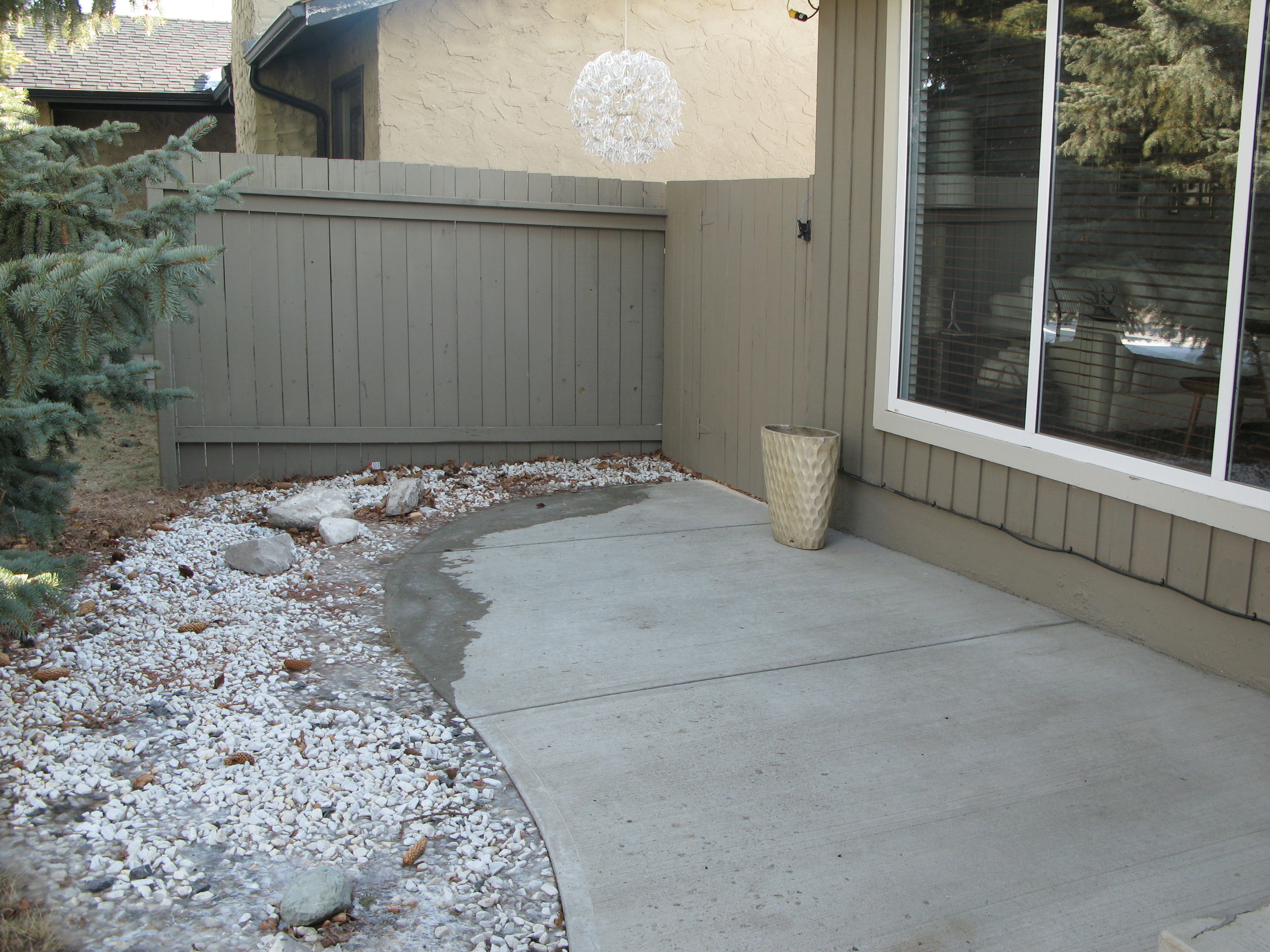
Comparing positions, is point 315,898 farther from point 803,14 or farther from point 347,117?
point 347,117

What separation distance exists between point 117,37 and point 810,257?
46.0 feet

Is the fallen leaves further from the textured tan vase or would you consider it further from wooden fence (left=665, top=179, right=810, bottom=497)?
wooden fence (left=665, top=179, right=810, bottom=497)

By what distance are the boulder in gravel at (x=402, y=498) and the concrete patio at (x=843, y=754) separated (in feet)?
3.14

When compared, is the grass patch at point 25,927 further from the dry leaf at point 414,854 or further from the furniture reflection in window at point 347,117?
the furniture reflection in window at point 347,117

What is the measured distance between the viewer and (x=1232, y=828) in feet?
8.27

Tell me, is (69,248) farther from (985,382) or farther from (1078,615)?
(1078,615)

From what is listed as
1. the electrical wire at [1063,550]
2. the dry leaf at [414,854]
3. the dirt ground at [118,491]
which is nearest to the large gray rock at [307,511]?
the dirt ground at [118,491]

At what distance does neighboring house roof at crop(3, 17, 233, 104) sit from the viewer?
13031 mm

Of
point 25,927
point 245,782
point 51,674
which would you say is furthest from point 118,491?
point 25,927

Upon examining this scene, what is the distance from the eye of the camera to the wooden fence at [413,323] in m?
6.12

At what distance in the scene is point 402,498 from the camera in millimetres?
5578

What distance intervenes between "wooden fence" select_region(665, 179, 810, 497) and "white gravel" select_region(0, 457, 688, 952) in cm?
252

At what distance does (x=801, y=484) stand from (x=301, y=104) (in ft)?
22.5

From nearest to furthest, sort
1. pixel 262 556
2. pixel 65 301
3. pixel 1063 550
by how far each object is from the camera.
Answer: pixel 65 301, pixel 1063 550, pixel 262 556
